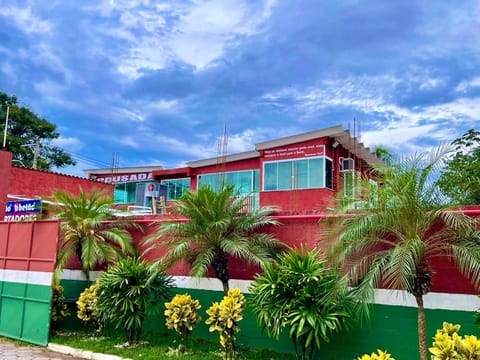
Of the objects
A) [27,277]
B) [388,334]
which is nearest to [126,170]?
[27,277]

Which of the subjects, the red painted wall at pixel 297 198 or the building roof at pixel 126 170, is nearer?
the red painted wall at pixel 297 198

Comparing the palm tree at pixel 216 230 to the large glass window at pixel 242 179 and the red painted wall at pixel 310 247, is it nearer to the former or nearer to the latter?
→ the red painted wall at pixel 310 247

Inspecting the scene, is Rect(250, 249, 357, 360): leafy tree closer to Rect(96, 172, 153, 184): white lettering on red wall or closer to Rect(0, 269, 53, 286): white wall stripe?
Rect(0, 269, 53, 286): white wall stripe

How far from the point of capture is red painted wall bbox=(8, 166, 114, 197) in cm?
1611

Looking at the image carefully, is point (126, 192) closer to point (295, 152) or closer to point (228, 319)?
point (295, 152)

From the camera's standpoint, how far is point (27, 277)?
1096cm

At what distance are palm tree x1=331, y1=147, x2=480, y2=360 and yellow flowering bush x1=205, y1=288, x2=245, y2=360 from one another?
6.86 feet

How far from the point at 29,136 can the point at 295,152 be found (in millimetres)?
22603

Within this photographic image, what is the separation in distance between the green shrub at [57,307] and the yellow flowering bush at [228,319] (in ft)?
15.9

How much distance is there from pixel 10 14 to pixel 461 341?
15.4m

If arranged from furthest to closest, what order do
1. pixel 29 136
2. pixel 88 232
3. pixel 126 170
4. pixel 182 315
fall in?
pixel 29 136 < pixel 126 170 < pixel 88 232 < pixel 182 315

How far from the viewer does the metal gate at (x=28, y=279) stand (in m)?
10.4

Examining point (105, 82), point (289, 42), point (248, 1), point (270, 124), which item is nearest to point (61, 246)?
point (248, 1)

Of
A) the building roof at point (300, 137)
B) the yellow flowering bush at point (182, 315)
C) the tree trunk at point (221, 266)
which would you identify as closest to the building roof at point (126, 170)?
the building roof at point (300, 137)
